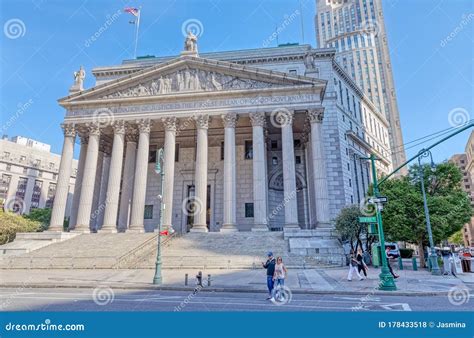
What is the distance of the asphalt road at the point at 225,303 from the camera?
390 inches

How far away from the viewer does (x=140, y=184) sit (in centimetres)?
3219

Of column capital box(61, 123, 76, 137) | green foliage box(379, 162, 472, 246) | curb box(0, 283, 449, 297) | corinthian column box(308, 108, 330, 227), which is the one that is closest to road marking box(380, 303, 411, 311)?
curb box(0, 283, 449, 297)

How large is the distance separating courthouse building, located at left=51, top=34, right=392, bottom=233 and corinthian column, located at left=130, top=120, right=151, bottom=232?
10cm

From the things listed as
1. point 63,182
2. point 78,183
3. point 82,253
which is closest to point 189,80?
point 78,183

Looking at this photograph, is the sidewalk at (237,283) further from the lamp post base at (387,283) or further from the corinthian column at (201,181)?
the corinthian column at (201,181)

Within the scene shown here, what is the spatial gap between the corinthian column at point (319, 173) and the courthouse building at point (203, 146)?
97mm

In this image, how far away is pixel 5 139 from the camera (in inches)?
3209

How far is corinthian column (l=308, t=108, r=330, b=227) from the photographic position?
29.3 meters

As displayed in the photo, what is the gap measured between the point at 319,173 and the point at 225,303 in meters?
21.2

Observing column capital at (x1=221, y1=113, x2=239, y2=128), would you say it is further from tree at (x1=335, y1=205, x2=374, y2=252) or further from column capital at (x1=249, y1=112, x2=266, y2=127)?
tree at (x1=335, y1=205, x2=374, y2=252)

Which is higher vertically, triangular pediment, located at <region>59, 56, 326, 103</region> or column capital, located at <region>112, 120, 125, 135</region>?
triangular pediment, located at <region>59, 56, 326, 103</region>
